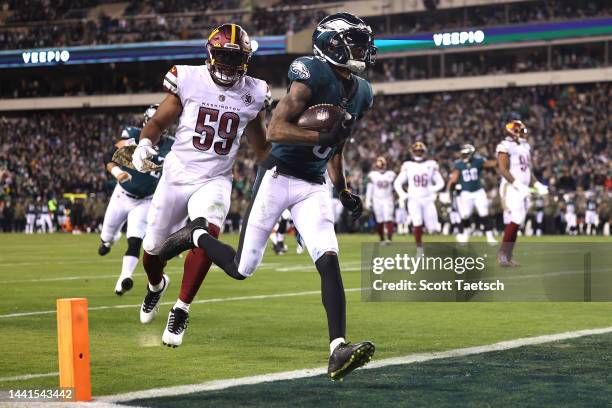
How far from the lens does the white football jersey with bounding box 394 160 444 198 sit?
62.2 ft

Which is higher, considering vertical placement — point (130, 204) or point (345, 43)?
point (345, 43)

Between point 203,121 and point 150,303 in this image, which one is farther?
point 150,303

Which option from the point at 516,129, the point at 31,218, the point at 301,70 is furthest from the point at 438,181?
the point at 31,218

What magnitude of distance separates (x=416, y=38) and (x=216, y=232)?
3656 centimetres

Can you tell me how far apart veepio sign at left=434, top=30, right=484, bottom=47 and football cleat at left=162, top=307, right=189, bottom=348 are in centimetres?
3473

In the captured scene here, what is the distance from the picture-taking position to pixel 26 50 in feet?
163

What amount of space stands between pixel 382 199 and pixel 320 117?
1745 centimetres

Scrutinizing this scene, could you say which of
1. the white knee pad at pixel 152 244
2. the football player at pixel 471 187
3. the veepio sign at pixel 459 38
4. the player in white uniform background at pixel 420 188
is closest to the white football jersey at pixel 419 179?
the player in white uniform background at pixel 420 188

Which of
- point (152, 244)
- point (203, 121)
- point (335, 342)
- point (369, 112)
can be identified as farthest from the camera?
point (369, 112)

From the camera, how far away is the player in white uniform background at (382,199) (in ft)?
74.8

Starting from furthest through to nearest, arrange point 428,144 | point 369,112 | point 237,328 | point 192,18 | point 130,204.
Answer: point 192,18, point 369,112, point 428,144, point 130,204, point 237,328

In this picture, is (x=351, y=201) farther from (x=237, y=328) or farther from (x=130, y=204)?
(x=130, y=204)

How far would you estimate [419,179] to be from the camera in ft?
62.6

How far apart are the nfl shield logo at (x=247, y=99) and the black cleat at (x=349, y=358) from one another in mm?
2512
